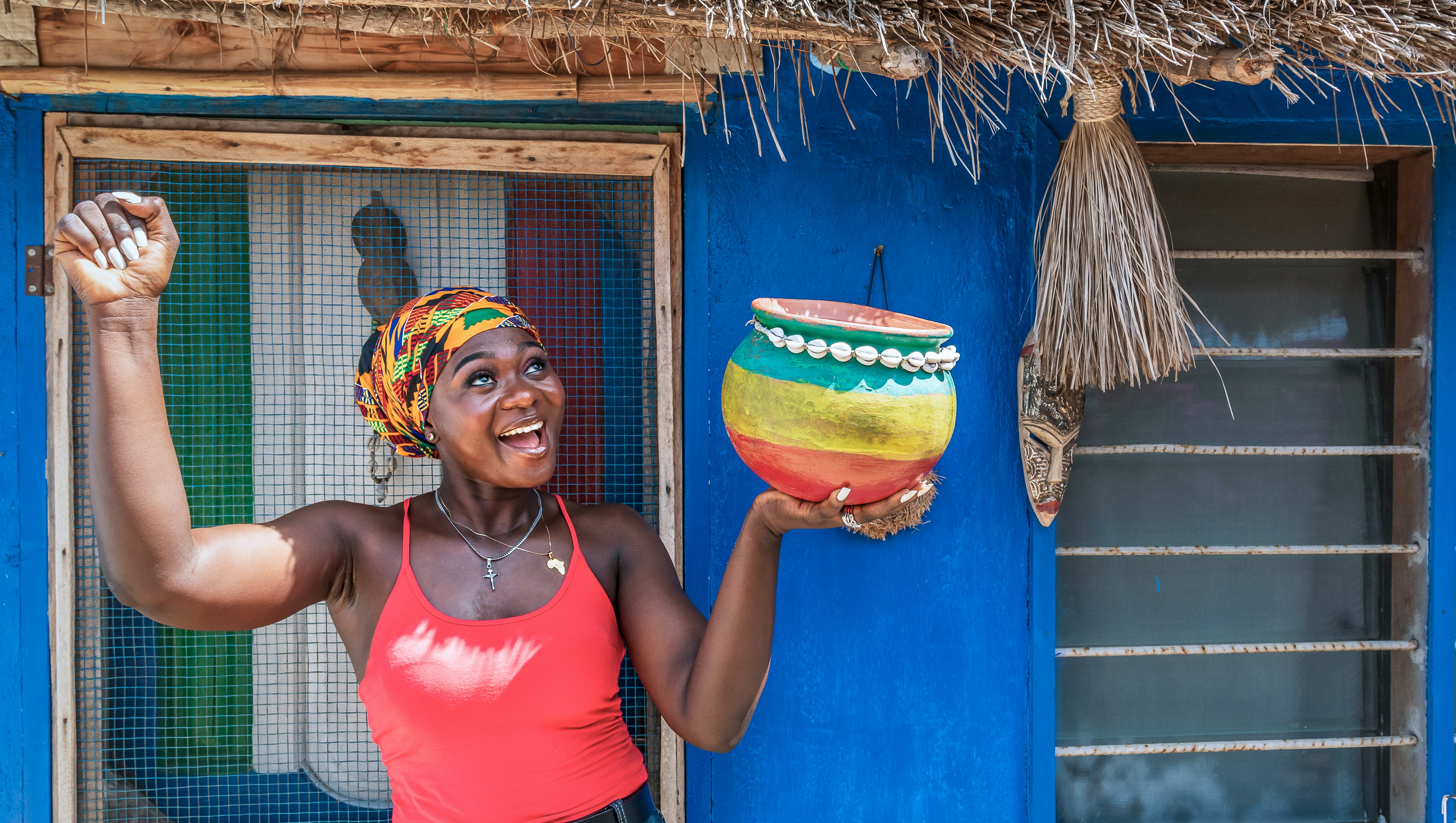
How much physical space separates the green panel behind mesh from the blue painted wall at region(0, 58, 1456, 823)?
0.39 meters

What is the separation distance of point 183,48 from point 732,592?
1.82 m

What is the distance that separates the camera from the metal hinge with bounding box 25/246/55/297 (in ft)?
6.70

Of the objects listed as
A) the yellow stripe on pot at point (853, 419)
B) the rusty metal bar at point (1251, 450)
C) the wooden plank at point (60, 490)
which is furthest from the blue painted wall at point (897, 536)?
the wooden plank at point (60, 490)

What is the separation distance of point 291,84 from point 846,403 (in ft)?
5.31

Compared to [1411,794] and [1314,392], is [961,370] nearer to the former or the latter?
[1314,392]

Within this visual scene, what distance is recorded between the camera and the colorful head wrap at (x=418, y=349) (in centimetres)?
160

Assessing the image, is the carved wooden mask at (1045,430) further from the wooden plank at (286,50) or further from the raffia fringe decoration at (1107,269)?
the wooden plank at (286,50)

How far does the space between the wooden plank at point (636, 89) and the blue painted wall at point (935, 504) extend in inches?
1.8

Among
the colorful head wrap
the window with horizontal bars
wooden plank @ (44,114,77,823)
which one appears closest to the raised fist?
the colorful head wrap

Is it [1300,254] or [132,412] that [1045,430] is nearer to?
[1300,254]

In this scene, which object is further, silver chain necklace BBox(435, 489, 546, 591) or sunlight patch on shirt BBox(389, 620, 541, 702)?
silver chain necklace BBox(435, 489, 546, 591)

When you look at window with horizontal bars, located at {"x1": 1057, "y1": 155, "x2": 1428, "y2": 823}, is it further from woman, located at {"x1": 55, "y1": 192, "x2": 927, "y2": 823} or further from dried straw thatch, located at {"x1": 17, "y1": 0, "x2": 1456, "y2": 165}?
woman, located at {"x1": 55, "y1": 192, "x2": 927, "y2": 823}

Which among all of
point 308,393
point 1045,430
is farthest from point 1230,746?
point 308,393

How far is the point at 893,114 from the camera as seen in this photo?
2238 mm
